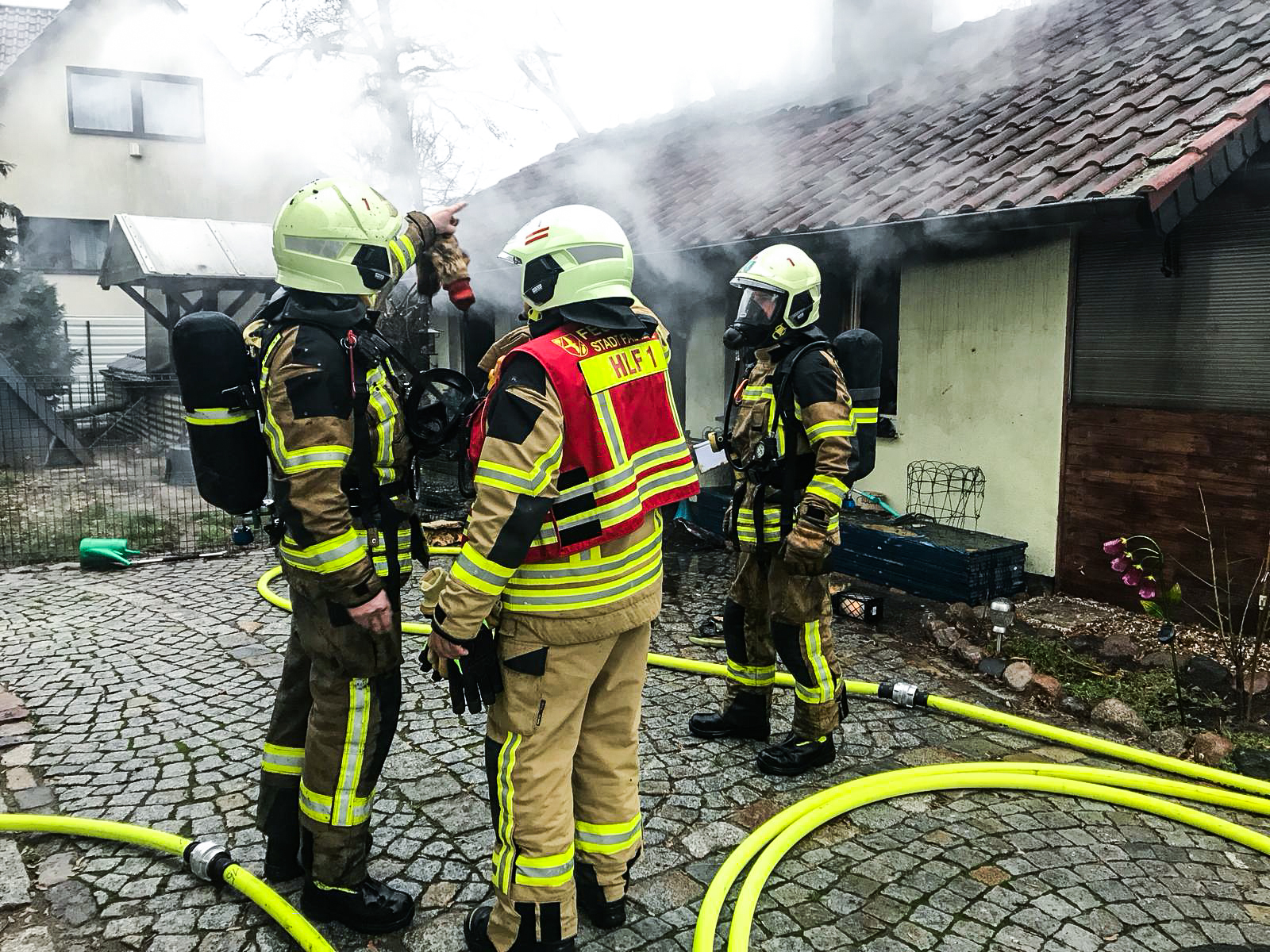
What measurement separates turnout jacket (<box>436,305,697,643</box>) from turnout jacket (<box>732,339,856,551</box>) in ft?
3.59

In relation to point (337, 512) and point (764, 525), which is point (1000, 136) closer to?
point (764, 525)

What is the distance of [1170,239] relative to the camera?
5.48m

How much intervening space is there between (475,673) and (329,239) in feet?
4.56

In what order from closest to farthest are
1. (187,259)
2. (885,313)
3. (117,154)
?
(885,313), (187,259), (117,154)

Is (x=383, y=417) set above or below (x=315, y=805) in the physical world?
above

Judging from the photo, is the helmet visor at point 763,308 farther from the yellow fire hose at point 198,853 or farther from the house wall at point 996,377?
the house wall at point 996,377

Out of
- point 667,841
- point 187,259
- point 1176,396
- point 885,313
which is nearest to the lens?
point 667,841

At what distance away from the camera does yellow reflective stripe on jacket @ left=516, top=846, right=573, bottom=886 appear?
2.56 m

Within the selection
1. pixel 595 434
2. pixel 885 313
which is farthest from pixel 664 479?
pixel 885 313

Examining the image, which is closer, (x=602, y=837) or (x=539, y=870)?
(x=539, y=870)

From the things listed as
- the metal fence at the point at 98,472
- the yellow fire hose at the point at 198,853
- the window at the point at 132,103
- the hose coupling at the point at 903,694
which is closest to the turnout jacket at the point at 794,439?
the hose coupling at the point at 903,694

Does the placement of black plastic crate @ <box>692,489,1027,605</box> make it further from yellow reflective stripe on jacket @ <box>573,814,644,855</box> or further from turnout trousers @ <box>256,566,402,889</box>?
turnout trousers @ <box>256,566,402,889</box>

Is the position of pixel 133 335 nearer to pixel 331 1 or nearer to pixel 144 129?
pixel 144 129

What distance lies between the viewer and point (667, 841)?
341 centimetres
